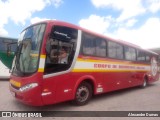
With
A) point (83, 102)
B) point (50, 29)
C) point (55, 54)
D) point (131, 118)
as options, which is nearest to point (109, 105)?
point (83, 102)

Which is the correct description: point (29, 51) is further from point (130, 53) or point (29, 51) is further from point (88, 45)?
point (130, 53)

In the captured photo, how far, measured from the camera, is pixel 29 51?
623 cm

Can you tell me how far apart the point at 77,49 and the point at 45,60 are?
1624 mm

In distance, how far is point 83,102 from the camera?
7445mm

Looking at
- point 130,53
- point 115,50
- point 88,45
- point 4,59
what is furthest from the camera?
point 4,59

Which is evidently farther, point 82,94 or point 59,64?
point 82,94

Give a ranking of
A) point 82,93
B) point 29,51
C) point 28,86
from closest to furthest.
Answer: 1. point 28,86
2. point 29,51
3. point 82,93

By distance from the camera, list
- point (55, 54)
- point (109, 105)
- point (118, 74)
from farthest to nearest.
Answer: point (118, 74), point (109, 105), point (55, 54)

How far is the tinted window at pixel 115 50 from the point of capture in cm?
916

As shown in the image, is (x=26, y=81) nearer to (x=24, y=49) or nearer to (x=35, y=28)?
(x=24, y=49)

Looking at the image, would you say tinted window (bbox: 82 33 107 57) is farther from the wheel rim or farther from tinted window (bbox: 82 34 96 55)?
the wheel rim

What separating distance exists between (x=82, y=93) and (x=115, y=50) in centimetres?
335

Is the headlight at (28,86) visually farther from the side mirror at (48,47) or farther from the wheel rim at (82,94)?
the wheel rim at (82,94)

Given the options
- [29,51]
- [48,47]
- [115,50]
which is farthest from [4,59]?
[48,47]
